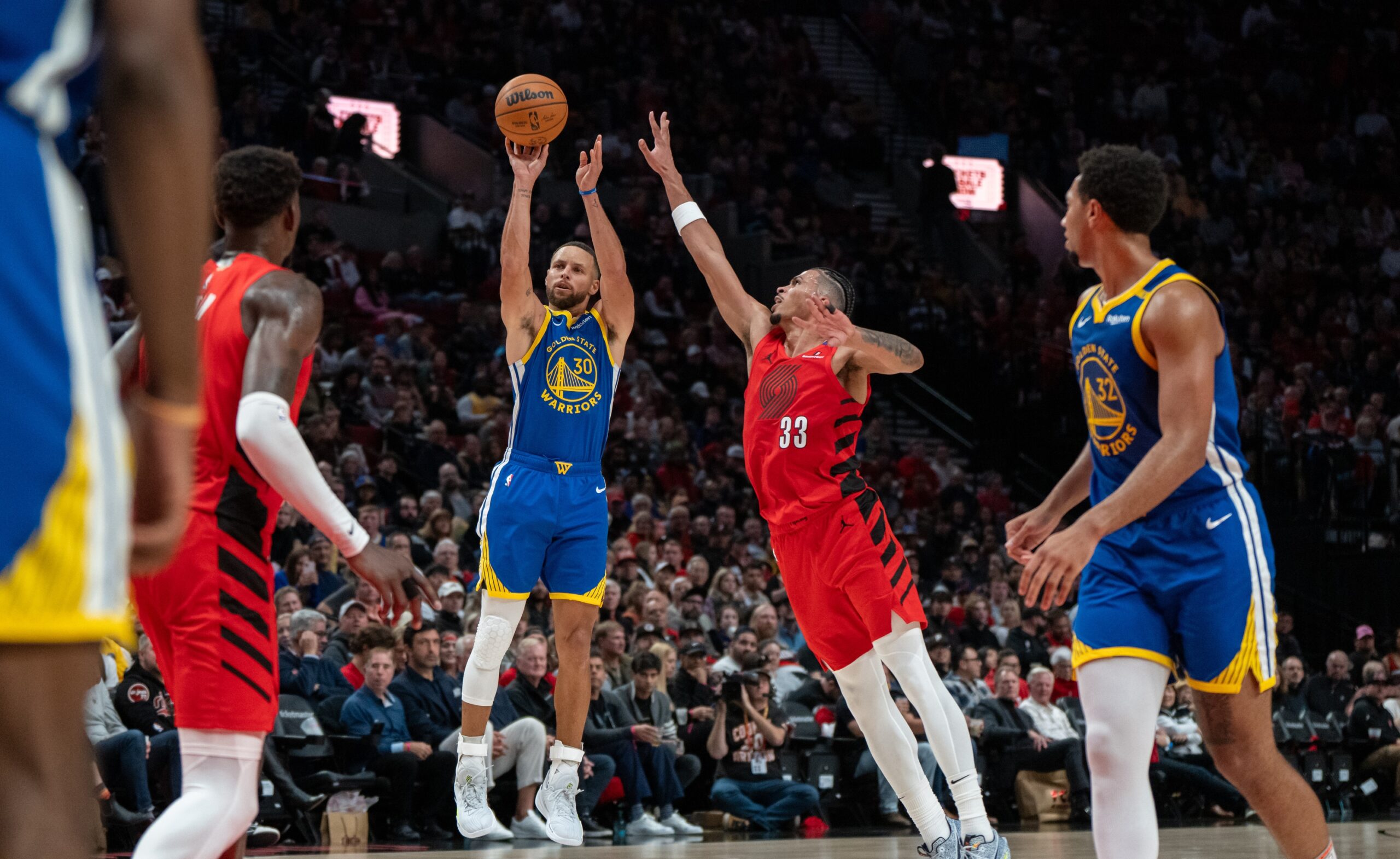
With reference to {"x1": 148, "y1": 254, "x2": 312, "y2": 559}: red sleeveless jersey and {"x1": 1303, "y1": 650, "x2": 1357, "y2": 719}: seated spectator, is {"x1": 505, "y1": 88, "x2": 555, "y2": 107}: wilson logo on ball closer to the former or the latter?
{"x1": 148, "y1": 254, "x2": 312, "y2": 559}: red sleeveless jersey

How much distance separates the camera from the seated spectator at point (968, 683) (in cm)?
1255

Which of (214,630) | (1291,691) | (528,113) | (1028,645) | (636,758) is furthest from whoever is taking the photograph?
(1291,691)

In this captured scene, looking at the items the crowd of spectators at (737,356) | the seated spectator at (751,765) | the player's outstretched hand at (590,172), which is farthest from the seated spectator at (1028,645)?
the player's outstretched hand at (590,172)

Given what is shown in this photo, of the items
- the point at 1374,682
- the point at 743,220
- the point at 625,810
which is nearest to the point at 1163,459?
the point at 625,810

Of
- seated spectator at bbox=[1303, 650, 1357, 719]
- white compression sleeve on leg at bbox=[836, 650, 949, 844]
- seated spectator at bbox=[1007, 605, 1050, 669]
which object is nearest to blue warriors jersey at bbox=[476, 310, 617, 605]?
white compression sleeve on leg at bbox=[836, 650, 949, 844]

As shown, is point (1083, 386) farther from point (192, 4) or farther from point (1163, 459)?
point (192, 4)

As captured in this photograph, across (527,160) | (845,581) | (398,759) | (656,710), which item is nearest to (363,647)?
(398,759)

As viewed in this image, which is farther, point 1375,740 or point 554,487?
point 1375,740

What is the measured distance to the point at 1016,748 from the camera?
1243 cm

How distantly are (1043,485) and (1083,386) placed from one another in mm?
15827

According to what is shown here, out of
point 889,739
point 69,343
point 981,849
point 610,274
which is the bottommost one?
point 981,849

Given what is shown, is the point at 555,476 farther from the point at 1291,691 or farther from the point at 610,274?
the point at 1291,691

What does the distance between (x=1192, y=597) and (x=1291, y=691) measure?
37.3 ft

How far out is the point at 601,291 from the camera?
294 inches
